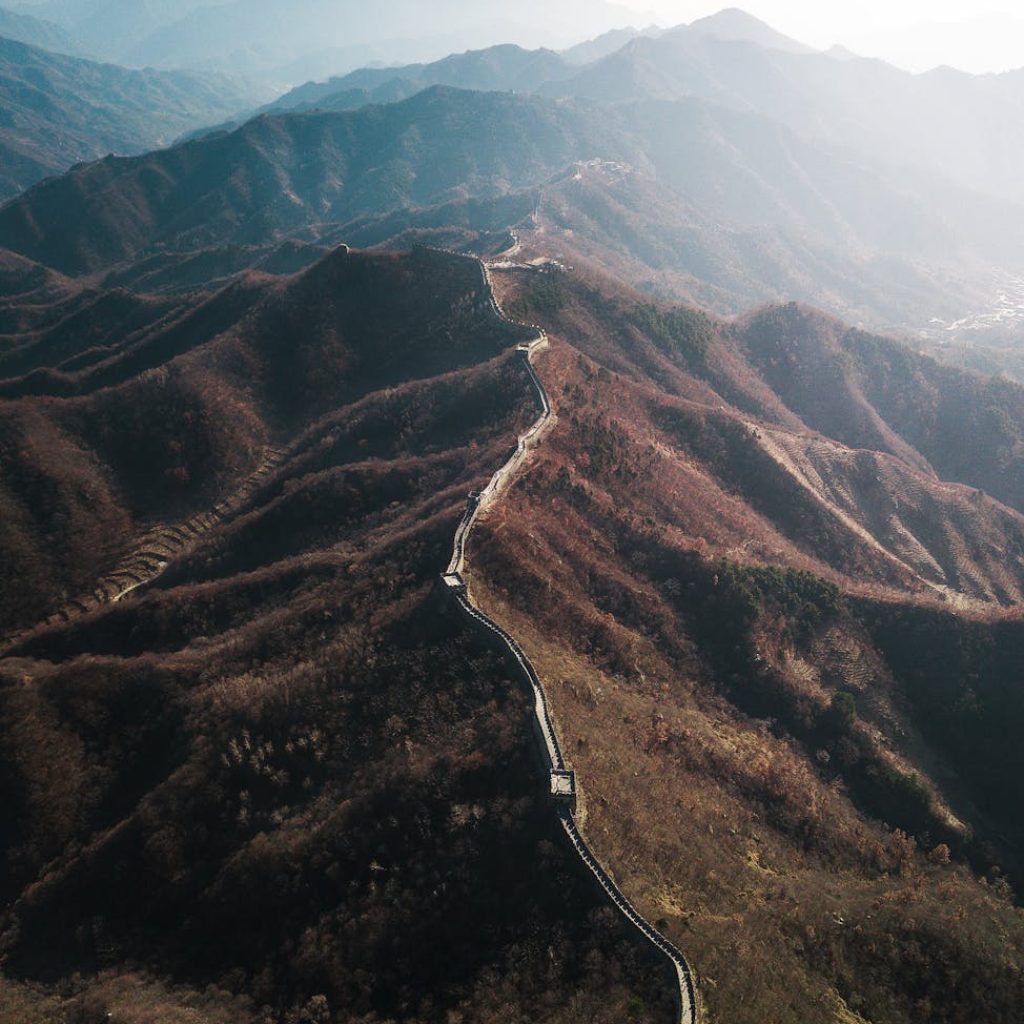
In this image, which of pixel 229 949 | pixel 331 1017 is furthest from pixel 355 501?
pixel 331 1017

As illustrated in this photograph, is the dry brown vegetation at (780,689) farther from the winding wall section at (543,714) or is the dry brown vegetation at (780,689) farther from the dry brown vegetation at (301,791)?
the dry brown vegetation at (301,791)

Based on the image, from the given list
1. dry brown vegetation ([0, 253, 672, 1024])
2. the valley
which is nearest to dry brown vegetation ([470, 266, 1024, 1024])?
the valley

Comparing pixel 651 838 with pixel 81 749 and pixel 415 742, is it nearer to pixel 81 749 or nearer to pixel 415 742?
pixel 415 742

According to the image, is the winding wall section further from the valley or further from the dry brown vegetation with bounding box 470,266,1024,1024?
the dry brown vegetation with bounding box 470,266,1024,1024

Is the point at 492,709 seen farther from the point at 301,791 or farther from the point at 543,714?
the point at 301,791

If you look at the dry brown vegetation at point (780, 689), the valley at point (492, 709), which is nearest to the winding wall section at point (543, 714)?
the valley at point (492, 709)

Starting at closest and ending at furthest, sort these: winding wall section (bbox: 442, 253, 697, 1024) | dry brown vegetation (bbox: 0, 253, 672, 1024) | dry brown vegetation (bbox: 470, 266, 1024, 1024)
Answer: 1. winding wall section (bbox: 442, 253, 697, 1024)
2. dry brown vegetation (bbox: 0, 253, 672, 1024)
3. dry brown vegetation (bbox: 470, 266, 1024, 1024)

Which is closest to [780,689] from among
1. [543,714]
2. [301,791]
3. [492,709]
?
[543,714]
